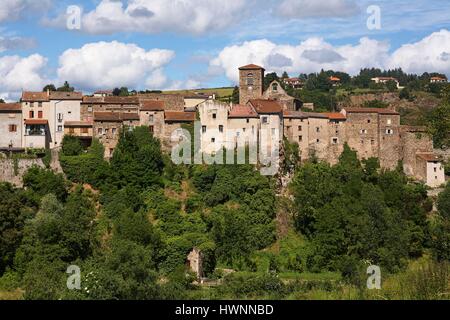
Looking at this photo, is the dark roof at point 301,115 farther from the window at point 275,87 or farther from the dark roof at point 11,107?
the dark roof at point 11,107

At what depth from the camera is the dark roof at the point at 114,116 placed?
151 ft

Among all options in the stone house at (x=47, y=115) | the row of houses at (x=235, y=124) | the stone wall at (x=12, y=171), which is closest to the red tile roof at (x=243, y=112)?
the row of houses at (x=235, y=124)

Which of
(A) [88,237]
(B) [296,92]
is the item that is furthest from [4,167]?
(B) [296,92]

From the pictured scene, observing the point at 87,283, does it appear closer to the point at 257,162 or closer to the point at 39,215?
the point at 39,215

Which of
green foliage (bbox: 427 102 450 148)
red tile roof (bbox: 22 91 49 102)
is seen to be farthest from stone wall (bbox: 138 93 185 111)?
green foliage (bbox: 427 102 450 148)

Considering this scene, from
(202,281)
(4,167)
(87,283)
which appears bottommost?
(202,281)

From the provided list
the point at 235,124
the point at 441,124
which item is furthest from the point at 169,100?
the point at 441,124

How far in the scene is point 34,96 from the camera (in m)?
48.3

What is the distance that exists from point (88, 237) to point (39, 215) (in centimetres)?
342

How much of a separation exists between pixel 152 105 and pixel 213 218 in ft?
32.4

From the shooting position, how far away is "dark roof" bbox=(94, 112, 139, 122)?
45.9 meters

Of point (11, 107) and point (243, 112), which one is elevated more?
point (11, 107)

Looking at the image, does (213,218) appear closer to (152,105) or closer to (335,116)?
(152,105)

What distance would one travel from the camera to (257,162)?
4534 cm
